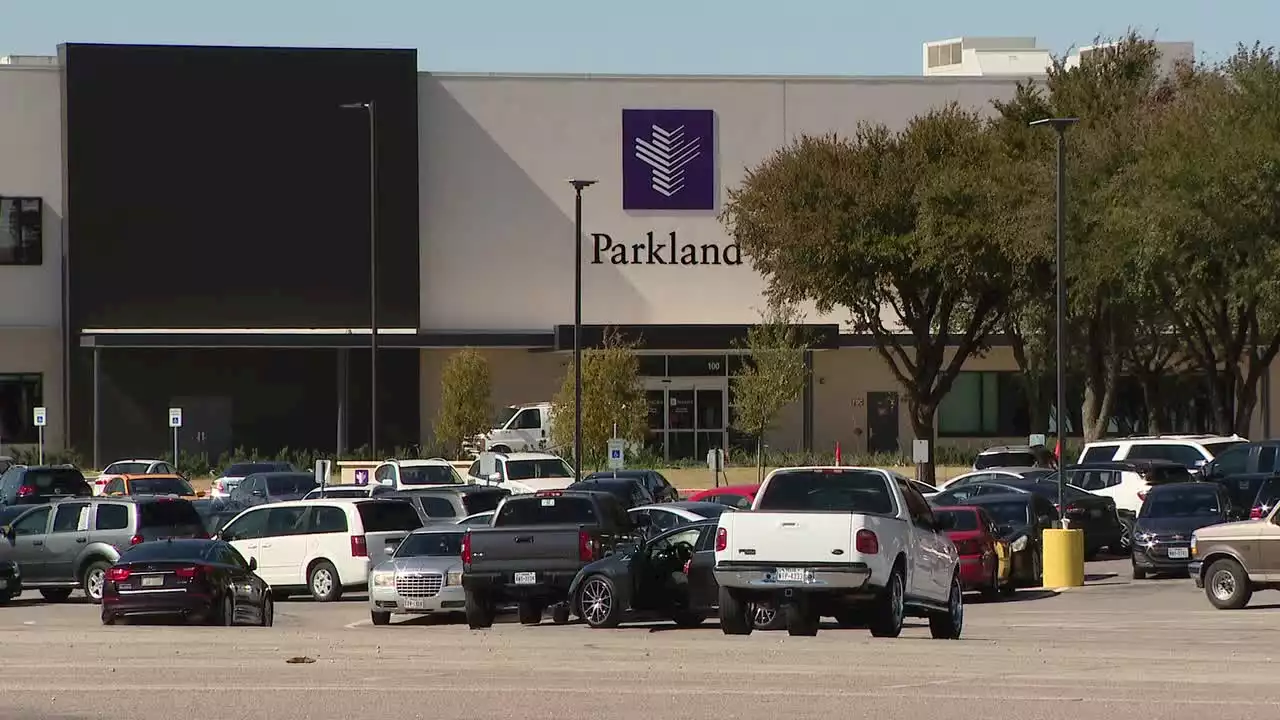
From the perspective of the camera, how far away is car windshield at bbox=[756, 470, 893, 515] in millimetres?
21750

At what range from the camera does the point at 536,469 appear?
4919 centimetres

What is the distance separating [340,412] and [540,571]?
41602 millimetres

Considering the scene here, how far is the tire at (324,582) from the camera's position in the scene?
109 ft

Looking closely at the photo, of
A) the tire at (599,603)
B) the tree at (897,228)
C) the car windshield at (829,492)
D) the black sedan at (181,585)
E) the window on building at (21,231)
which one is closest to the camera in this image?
the car windshield at (829,492)

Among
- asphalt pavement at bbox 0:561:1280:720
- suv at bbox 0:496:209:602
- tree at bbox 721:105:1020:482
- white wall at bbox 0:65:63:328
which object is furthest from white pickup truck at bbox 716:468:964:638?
white wall at bbox 0:65:63:328

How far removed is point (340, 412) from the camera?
67.9 meters

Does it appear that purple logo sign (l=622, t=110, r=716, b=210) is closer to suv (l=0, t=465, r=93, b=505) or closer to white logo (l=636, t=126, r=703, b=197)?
white logo (l=636, t=126, r=703, b=197)

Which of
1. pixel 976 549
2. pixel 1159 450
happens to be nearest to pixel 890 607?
pixel 976 549

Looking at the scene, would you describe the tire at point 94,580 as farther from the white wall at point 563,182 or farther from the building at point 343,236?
the white wall at point 563,182

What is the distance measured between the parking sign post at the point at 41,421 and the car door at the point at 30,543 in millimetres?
27875

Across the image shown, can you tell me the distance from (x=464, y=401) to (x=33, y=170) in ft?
52.9

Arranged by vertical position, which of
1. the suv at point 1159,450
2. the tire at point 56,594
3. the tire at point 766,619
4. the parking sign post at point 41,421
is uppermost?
the parking sign post at point 41,421

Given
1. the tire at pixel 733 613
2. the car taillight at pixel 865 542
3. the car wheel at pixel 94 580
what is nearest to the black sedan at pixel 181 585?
the car wheel at pixel 94 580

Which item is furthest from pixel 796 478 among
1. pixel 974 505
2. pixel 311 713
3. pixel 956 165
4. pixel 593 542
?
pixel 956 165
